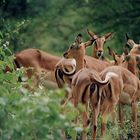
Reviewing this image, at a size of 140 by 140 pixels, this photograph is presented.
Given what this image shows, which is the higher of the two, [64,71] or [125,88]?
[64,71]

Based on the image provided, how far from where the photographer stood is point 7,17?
72.7ft

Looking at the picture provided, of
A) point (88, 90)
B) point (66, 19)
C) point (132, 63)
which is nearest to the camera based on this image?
point (88, 90)

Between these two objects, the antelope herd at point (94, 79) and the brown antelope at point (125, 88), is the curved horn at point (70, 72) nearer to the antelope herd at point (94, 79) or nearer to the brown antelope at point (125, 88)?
the antelope herd at point (94, 79)

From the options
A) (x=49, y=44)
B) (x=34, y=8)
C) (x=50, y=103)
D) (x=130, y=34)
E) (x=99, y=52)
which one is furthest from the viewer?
(x=49, y=44)

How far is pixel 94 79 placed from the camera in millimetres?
9984

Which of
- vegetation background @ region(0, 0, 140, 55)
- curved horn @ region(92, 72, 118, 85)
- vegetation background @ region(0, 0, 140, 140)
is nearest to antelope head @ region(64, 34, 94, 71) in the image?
vegetation background @ region(0, 0, 140, 140)

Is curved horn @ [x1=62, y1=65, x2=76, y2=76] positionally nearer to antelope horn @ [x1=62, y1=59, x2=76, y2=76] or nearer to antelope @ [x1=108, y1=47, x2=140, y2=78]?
antelope horn @ [x1=62, y1=59, x2=76, y2=76]

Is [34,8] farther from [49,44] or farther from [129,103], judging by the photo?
[129,103]

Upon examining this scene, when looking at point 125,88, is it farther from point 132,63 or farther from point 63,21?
point 63,21

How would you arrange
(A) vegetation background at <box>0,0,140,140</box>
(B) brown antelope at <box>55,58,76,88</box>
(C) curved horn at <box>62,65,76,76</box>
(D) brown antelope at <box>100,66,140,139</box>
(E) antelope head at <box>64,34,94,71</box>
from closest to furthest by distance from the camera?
1. (D) brown antelope at <box>100,66,140,139</box>
2. (C) curved horn at <box>62,65,76,76</box>
3. (B) brown antelope at <box>55,58,76,88</box>
4. (E) antelope head at <box>64,34,94,71</box>
5. (A) vegetation background at <box>0,0,140,140</box>

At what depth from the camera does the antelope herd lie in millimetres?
10148

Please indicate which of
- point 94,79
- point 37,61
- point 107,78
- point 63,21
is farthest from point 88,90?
point 63,21

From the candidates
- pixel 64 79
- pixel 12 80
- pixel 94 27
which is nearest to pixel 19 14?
pixel 94 27

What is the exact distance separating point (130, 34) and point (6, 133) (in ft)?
48.4
